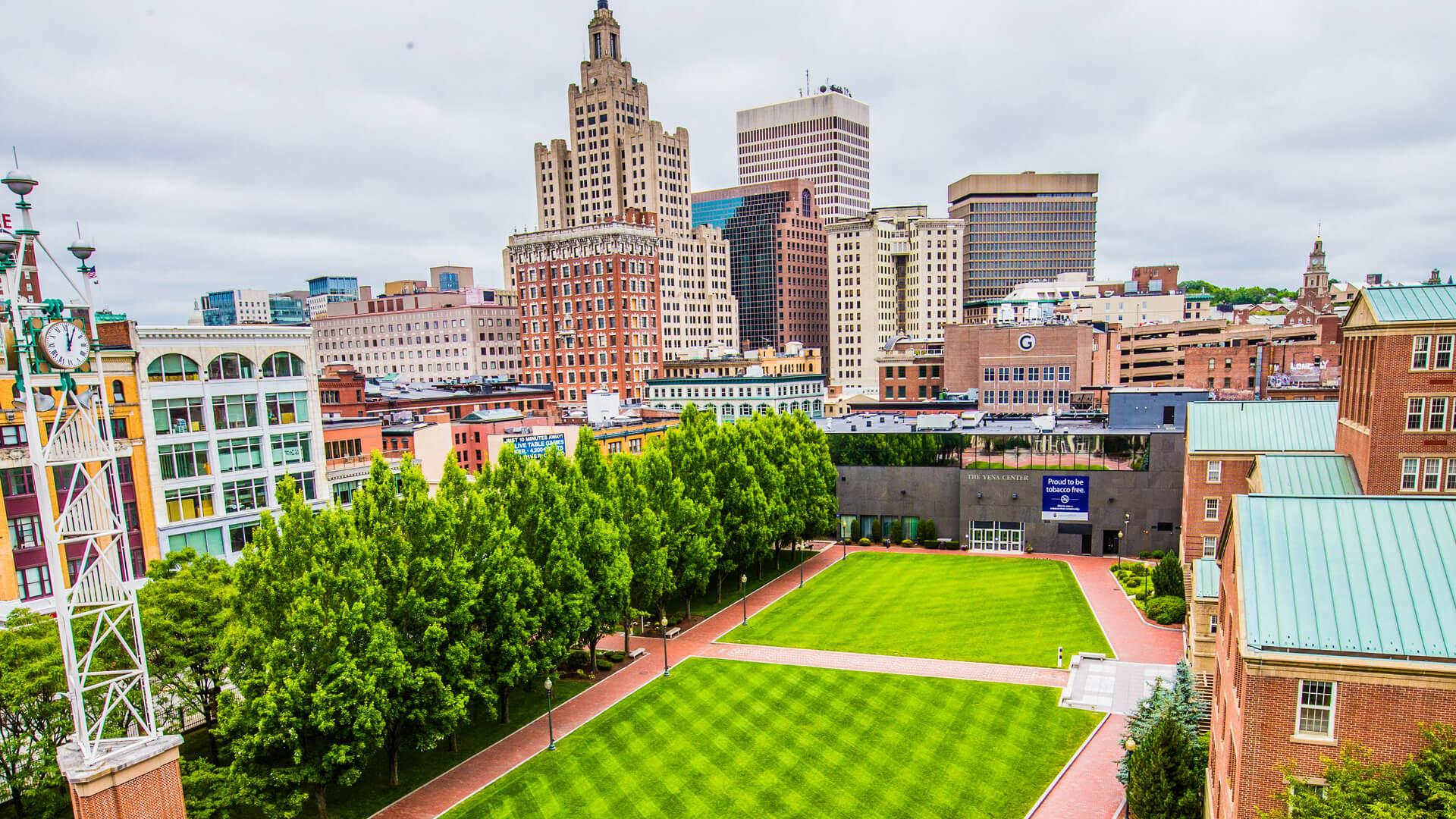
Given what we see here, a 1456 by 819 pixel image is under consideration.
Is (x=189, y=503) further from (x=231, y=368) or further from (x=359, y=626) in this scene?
(x=359, y=626)

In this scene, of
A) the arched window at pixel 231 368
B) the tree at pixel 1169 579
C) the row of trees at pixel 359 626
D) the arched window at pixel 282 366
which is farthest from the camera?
the arched window at pixel 282 366

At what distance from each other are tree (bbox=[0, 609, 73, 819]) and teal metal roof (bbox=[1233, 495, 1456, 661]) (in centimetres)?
3633

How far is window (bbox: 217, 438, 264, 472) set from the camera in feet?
161

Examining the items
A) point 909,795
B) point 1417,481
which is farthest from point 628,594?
point 1417,481

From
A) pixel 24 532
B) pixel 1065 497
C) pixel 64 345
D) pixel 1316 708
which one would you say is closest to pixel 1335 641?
pixel 1316 708

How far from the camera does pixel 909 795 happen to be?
30.4 metres

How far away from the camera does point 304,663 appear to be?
26.8m

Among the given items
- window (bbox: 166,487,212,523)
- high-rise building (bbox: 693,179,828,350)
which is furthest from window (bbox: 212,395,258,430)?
high-rise building (bbox: 693,179,828,350)

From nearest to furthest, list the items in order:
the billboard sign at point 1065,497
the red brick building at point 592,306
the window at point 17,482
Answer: the window at point 17,482 → the billboard sign at point 1065,497 → the red brick building at point 592,306

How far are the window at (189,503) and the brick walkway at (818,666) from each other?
88.1ft

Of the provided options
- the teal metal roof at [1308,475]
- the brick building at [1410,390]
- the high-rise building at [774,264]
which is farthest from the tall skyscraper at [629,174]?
the brick building at [1410,390]

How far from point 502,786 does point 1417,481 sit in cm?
3938

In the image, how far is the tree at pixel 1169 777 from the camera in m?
26.0

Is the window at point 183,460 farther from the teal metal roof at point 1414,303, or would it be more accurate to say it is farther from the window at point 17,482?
the teal metal roof at point 1414,303
